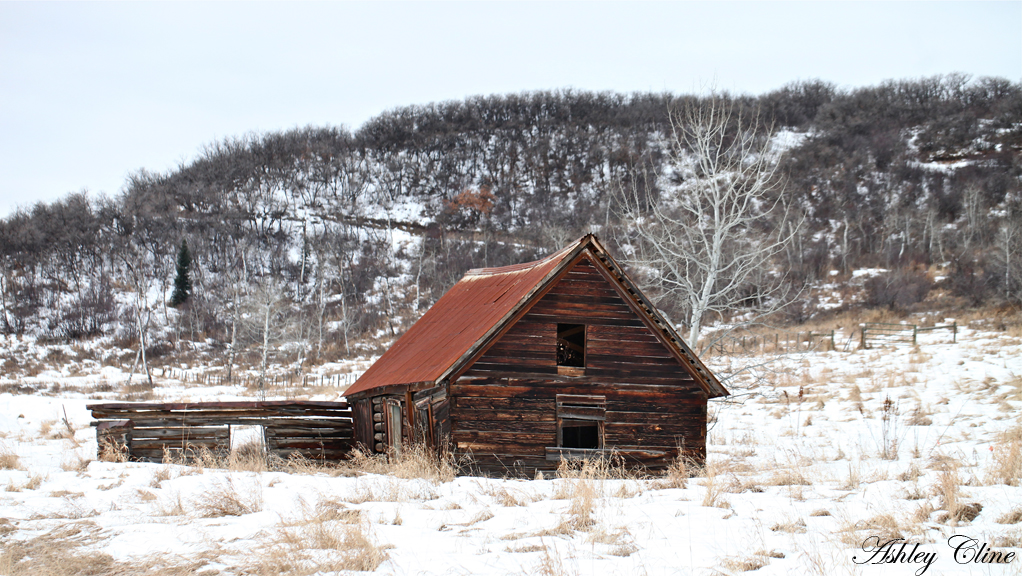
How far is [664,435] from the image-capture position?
14.1 meters

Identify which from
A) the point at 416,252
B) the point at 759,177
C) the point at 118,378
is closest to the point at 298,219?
the point at 416,252

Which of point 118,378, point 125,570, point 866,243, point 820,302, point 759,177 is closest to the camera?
point 125,570

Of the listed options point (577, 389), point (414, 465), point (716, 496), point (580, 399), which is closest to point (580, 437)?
point (580, 399)

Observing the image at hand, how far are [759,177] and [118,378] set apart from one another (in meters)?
41.9

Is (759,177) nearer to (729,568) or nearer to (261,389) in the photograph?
(729,568)

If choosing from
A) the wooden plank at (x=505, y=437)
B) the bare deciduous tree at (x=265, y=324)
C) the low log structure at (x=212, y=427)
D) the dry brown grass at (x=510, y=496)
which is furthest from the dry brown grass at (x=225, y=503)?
the bare deciduous tree at (x=265, y=324)

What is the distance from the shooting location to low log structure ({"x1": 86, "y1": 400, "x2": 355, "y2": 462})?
50.7 feet

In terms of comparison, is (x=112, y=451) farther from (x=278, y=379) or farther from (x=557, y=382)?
(x=278, y=379)

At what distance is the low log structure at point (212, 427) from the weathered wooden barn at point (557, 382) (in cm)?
363

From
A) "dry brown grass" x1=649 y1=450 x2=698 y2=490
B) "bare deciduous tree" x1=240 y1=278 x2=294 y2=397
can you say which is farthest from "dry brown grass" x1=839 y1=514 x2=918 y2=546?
"bare deciduous tree" x1=240 y1=278 x2=294 y2=397

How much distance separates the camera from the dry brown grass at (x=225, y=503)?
338 inches

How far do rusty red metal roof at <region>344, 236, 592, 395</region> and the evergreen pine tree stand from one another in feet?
159

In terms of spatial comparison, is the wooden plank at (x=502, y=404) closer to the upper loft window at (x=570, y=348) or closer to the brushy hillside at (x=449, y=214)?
the upper loft window at (x=570, y=348)

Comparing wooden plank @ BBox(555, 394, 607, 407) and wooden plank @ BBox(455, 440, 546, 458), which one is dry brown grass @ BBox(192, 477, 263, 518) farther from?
wooden plank @ BBox(555, 394, 607, 407)
